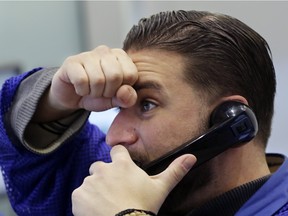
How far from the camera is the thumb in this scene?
2.76ft

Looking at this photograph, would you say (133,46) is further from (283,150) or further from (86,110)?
(283,150)

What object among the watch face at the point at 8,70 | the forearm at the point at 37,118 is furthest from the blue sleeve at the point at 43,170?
the watch face at the point at 8,70

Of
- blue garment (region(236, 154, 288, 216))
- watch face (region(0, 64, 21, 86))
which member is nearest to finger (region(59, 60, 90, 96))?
blue garment (region(236, 154, 288, 216))

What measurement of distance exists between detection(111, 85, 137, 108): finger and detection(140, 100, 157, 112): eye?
0.03 metres

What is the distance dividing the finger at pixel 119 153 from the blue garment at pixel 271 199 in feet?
0.78

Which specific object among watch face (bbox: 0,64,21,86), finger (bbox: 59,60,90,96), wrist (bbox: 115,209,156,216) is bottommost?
watch face (bbox: 0,64,21,86)

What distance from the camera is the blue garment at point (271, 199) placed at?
Result: 89 centimetres

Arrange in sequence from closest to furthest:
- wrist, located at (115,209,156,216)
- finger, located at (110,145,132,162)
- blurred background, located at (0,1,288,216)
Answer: wrist, located at (115,209,156,216) < finger, located at (110,145,132,162) < blurred background, located at (0,1,288,216)

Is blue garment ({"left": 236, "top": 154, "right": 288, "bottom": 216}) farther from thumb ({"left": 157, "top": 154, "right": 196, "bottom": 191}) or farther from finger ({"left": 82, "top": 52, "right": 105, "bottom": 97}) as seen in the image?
finger ({"left": 82, "top": 52, "right": 105, "bottom": 97})

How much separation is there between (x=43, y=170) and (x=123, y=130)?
315mm

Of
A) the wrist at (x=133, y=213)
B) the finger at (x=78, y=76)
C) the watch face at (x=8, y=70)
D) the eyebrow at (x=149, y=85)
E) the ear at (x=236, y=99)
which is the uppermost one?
the finger at (x=78, y=76)

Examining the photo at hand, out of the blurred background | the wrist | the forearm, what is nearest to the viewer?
the wrist

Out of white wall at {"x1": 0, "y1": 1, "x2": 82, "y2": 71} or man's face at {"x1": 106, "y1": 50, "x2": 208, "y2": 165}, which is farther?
white wall at {"x1": 0, "y1": 1, "x2": 82, "y2": 71}

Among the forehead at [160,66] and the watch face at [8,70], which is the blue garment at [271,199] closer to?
the forehead at [160,66]
